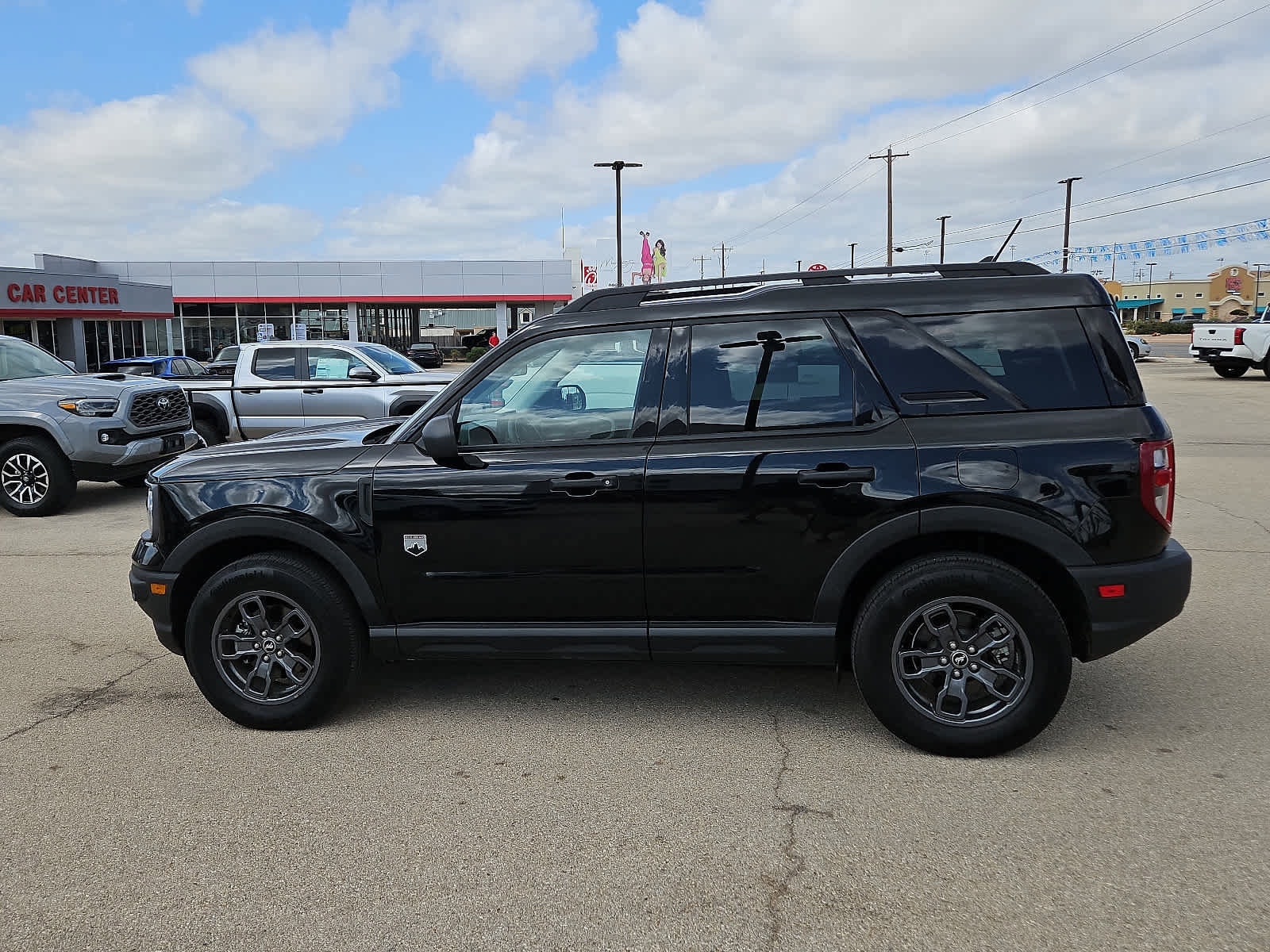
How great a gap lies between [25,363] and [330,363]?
3686 millimetres

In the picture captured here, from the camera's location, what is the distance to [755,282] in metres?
4.38

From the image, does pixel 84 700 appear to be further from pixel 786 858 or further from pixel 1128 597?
pixel 1128 597

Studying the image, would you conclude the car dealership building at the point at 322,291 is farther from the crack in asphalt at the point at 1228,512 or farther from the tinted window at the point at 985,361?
the tinted window at the point at 985,361

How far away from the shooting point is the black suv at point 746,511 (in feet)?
12.4

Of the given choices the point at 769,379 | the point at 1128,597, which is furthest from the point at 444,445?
the point at 1128,597

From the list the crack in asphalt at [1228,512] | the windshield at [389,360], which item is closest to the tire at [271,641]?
the crack in asphalt at [1228,512]

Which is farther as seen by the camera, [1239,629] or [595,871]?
[1239,629]

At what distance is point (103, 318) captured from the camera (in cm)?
3566

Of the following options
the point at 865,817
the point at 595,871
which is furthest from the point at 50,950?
the point at 865,817

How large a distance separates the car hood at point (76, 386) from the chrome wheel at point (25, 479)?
0.64 metres

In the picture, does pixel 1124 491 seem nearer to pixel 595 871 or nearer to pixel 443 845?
pixel 595 871

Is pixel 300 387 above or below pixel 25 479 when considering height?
→ above

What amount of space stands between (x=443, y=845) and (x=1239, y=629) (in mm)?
4514

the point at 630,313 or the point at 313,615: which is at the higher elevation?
the point at 630,313
